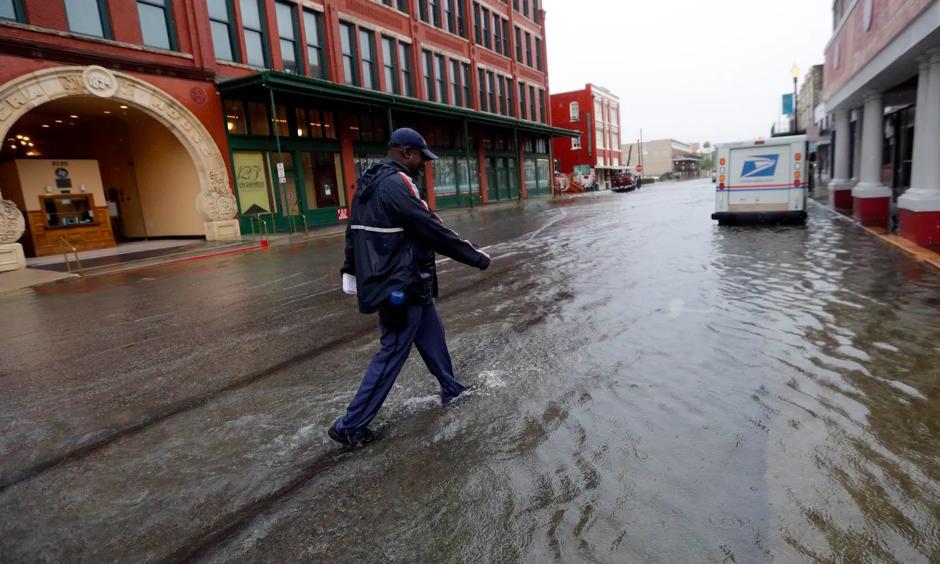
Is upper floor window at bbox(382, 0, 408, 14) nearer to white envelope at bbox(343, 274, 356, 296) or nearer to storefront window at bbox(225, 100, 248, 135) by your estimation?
storefront window at bbox(225, 100, 248, 135)

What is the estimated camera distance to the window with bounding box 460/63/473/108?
115 ft

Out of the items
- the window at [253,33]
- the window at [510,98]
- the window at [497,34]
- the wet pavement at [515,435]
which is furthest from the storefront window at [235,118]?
the window at [510,98]

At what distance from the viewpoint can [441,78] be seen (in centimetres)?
3272

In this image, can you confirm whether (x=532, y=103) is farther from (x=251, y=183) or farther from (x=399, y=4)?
(x=251, y=183)

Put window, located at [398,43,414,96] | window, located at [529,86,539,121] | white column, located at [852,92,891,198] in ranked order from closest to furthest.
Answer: white column, located at [852,92,891,198], window, located at [398,43,414,96], window, located at [529,86,539,121]

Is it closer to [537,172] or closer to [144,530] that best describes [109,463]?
[144,530]

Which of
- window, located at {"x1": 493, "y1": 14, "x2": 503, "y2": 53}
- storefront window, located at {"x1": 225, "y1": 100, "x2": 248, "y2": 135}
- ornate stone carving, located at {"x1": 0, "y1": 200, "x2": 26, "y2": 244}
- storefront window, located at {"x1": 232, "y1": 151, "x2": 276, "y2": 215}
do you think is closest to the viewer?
ornate stone carving, located at {"x1": 0, "y1": 200, "x2": 26, "y2": 244}

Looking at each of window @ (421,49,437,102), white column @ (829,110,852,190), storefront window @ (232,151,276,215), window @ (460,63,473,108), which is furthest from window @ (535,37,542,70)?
storefront window @ (232,151,276,215)

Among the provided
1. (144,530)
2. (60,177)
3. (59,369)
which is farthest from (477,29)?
(144,530)

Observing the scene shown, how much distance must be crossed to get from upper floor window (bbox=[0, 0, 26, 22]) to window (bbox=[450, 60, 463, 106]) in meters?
22.3

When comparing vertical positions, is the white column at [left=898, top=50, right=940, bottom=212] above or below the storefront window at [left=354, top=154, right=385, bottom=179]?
below

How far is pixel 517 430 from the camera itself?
3.46 meters

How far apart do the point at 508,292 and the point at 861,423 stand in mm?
4894

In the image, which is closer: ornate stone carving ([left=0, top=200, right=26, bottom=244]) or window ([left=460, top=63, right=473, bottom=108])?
ornate stone carving ([left=0, top=200, right=26, bottom=244])
